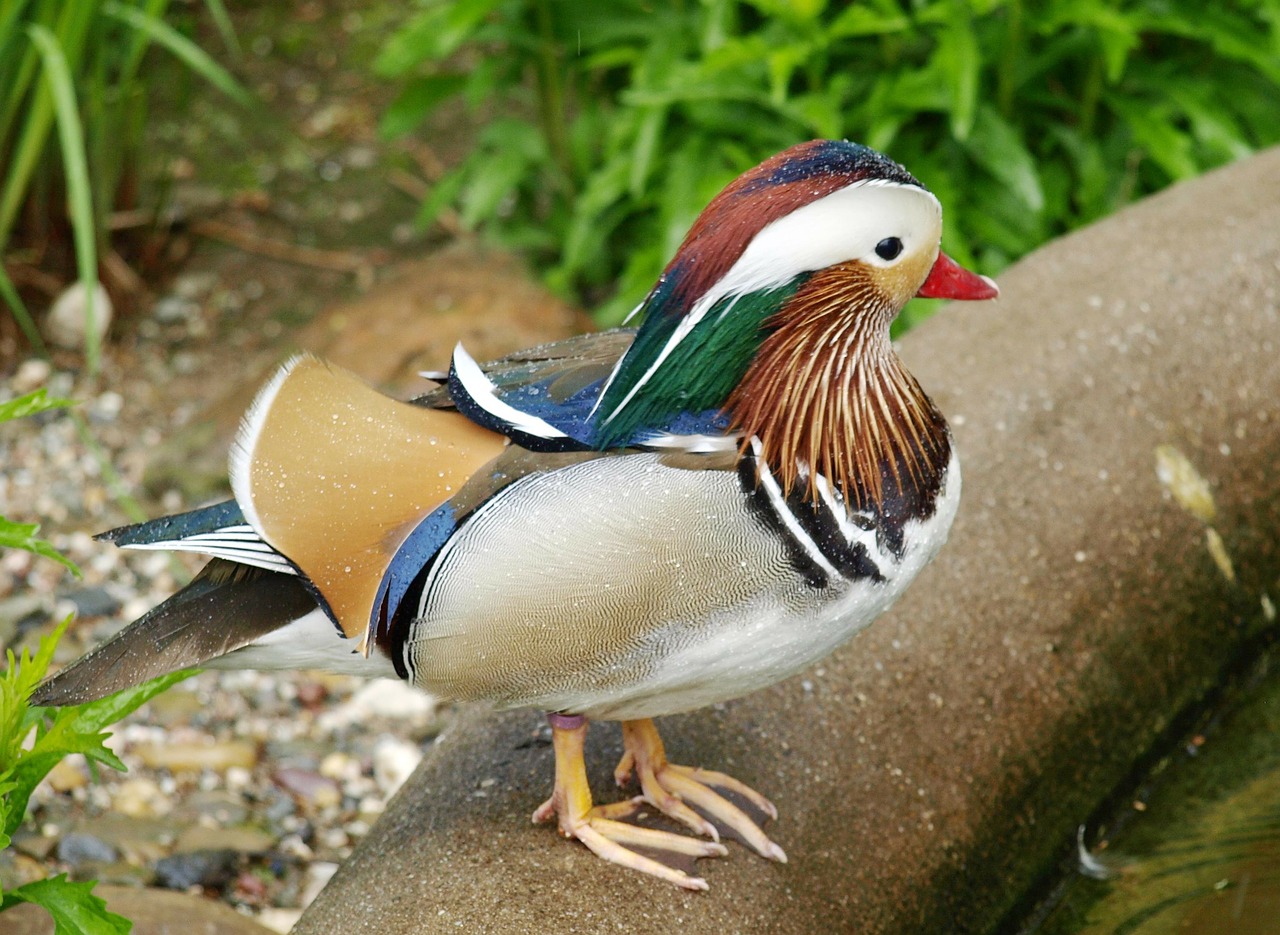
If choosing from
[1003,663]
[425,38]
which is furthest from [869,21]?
[1003,663]

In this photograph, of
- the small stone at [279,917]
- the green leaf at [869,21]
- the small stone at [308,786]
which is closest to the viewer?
the small stone at [279,917]

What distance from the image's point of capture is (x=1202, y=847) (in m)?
2.28

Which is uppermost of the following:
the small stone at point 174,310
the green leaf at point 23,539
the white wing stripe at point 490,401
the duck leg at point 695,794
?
the white wing stripe at point 490,401

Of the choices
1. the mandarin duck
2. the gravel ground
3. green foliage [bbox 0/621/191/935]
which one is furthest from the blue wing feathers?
the gravel ground

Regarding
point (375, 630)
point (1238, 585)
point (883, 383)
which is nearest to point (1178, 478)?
point (1238, 585)

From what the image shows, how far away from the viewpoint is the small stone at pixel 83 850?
2461 millimetres

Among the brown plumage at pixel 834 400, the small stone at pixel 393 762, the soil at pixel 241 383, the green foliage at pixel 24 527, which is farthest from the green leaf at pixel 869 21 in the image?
the green foliage at pixel 24 527

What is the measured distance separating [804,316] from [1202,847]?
1.13 metres

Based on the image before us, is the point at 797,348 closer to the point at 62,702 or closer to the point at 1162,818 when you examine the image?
the point at 62,702

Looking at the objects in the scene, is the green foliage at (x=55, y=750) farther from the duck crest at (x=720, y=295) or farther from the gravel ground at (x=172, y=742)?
the gravel ground at (x=172, y=742)

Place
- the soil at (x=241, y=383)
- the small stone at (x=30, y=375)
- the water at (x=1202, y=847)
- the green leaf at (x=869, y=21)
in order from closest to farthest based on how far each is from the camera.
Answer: the water at (x=1202, y=847)
the soil at (x=241, y=383)
the green leaf at (x=869, y=21)
the small stone at (x=30, y=375)

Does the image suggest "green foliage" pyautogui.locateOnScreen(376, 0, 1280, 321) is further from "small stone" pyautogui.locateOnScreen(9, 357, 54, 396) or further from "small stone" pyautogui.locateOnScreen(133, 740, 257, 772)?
"small stone" pyautogui.locateOnScreen(133, 740, 257, 772)

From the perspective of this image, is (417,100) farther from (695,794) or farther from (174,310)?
(695,794)

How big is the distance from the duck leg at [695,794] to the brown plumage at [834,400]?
0.46 metres
